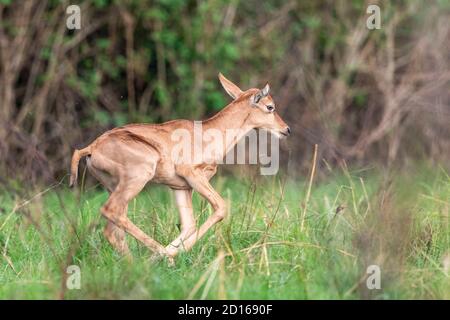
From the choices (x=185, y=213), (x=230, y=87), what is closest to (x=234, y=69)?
(x=230, y=87)

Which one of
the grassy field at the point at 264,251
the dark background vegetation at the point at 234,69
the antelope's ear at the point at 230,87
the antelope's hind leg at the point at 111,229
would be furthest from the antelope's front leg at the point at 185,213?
the dark background vegetation at the point at 234,69

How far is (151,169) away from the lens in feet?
20.1

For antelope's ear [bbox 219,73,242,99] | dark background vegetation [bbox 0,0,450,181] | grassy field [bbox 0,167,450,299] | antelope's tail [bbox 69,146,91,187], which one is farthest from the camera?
dark background vegetation [bbox 0,0,450,181]

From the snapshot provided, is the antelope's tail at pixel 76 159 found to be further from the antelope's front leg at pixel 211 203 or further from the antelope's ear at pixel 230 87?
the antelope's ear at pixel 230 87

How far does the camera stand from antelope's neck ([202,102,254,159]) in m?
6.59

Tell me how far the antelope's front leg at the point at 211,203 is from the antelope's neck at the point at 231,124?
36 centimetres

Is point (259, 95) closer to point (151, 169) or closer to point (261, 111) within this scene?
point (261, 111)

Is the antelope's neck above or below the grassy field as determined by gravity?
above

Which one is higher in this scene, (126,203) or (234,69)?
(234,69)

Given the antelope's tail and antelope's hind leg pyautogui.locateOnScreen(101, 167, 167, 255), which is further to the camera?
the antelope's tail

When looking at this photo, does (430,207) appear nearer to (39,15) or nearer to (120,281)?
(120,281)

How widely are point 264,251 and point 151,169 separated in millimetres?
882

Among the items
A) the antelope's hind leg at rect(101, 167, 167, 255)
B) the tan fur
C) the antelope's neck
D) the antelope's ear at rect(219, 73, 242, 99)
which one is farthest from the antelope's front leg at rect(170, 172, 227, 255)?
the antelope's ear at rect(219, 73, 242, 99)

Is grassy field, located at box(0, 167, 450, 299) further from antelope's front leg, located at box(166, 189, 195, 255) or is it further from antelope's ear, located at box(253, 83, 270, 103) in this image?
antelope's ear, located at box(253, 83, 270, 103)
